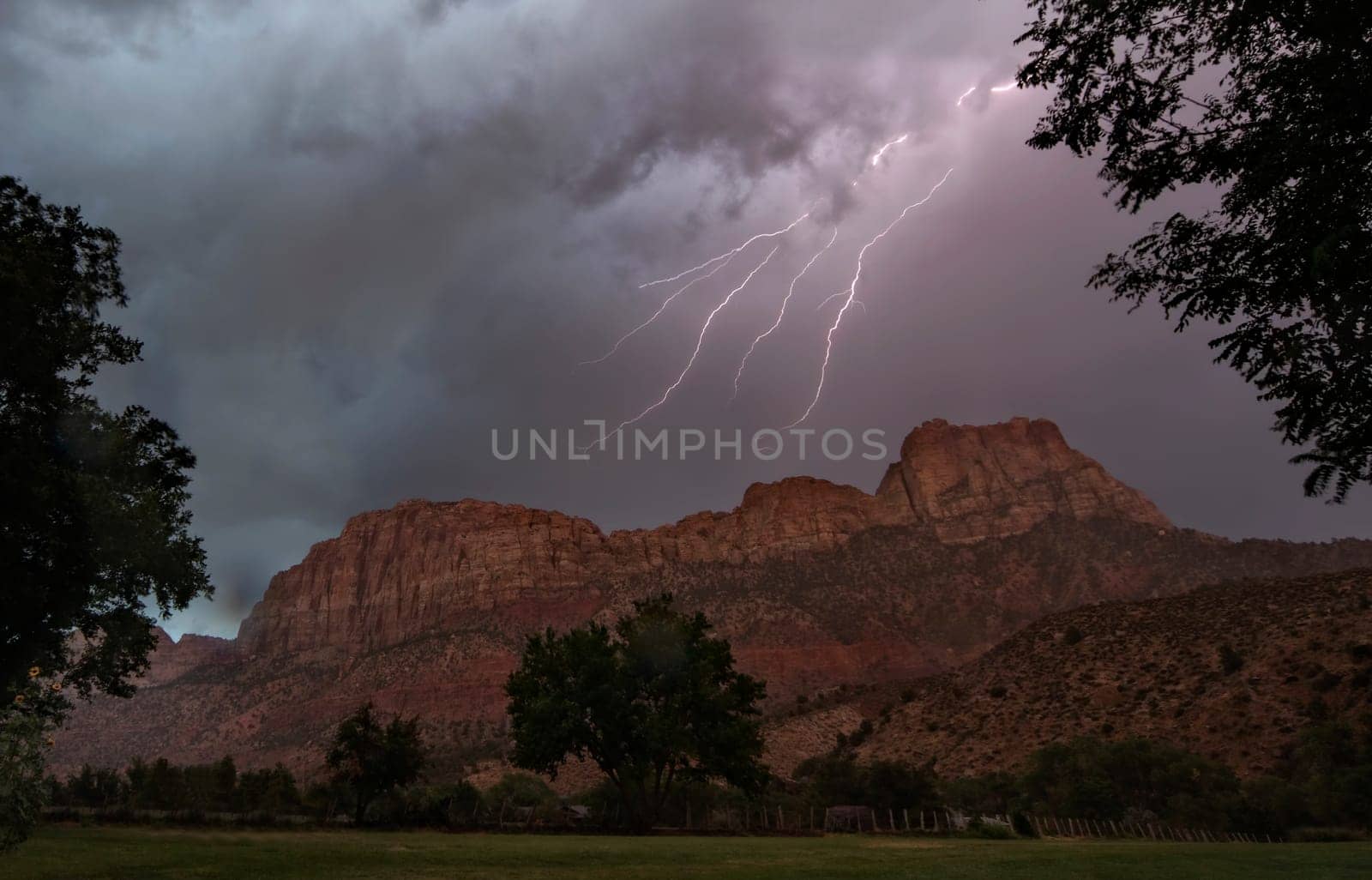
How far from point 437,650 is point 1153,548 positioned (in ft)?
358

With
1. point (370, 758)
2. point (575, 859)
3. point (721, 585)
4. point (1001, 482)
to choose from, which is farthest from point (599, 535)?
point (575, 859)

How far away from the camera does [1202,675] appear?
181 feet

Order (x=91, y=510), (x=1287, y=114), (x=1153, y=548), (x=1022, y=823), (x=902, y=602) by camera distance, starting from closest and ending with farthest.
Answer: (x=1287, y=114), (x=91, y=510), (x=1022, y=823), (x=1153, y=548), (x=902, y=602)

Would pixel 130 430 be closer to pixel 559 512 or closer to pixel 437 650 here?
pixel 437 650

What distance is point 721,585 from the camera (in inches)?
5148

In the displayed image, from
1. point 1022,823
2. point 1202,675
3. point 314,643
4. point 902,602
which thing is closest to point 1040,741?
point 1202,675

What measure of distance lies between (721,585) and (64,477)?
11687 cm

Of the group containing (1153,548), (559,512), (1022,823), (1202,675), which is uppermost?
(559,512)

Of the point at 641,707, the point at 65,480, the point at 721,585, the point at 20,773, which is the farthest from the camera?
the point at 721,585

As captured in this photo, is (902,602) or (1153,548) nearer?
(1153,548)

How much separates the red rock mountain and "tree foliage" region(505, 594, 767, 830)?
64300 mm

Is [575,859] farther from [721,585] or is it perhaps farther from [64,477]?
[721,585]

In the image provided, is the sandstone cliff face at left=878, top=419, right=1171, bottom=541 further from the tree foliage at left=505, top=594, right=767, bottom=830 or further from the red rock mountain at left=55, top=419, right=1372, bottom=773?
the tree foliage at left=505, top=594, right=767, bottom=830

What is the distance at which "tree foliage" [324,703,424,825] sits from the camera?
3822cm
